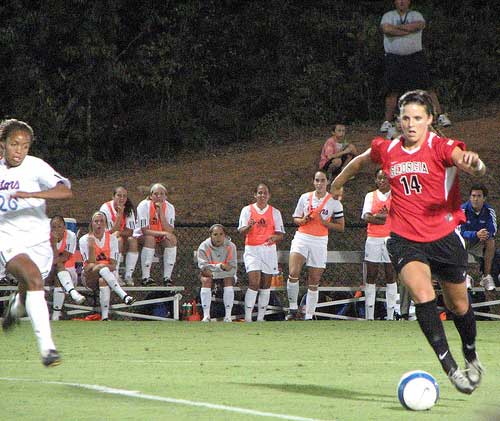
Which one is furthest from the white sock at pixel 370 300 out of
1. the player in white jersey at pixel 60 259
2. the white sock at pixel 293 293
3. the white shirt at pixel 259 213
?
the player in white jersey at pixel 60 259

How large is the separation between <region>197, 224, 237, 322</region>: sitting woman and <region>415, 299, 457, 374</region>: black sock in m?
8.83

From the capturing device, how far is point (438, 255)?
777cm

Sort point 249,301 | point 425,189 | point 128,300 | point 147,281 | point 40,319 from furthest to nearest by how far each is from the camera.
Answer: point 147,281 < point 249,301 < point 128,300 < point 40,319 < point 425,189

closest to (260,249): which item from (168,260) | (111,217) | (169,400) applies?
(168,260)

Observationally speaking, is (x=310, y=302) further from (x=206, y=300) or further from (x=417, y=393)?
(x=417, y=393)

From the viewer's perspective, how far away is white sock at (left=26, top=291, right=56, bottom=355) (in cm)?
810

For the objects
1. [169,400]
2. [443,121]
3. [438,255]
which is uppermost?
[443,121]

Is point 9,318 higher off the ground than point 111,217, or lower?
higher

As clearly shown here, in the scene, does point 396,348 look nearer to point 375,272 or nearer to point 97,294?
point 375,272

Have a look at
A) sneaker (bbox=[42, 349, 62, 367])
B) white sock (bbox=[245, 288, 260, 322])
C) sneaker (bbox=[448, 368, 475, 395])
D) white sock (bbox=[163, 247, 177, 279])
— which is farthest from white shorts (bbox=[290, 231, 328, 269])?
sneaker (bbox=[448, 368, 475, 395])

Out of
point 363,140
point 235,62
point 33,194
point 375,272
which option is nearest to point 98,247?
point 375,272

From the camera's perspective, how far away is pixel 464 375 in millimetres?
7484

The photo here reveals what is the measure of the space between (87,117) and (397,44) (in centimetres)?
1589

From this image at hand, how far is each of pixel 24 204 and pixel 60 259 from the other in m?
7.42
